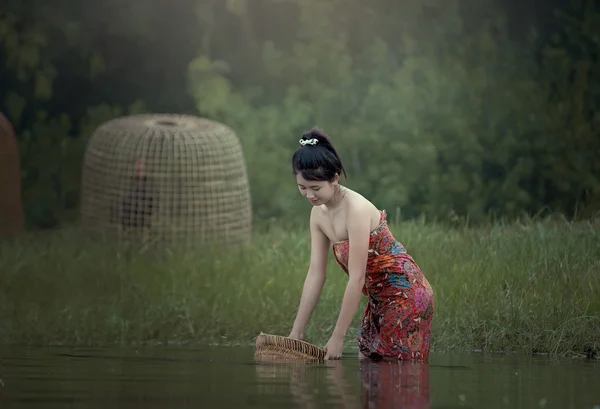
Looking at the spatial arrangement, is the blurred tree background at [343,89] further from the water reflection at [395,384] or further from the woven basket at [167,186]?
the water reflection at [395,384]

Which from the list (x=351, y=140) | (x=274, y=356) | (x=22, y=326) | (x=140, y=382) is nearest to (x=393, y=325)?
(x=274, y=356)

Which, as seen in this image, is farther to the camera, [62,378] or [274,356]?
[274,356]

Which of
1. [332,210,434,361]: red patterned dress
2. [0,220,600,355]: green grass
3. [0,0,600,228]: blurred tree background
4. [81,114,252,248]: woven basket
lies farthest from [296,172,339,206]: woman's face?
[0,0,600,228]: blurred tree background

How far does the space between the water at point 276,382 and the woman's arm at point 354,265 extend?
7.9 inches

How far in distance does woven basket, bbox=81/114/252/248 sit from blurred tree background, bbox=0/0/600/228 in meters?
1.25

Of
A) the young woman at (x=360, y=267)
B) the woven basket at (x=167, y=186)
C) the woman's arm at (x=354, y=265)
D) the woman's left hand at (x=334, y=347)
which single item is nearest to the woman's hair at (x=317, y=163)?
the young woman at (x=360, y=267)

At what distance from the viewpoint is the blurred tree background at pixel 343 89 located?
1109 centimetres

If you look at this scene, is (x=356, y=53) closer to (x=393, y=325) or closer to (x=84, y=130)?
(x=84, y=130)

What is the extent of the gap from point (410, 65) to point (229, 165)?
7.31ft

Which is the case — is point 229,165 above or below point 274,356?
above

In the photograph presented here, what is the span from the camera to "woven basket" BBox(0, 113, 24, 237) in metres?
10.4

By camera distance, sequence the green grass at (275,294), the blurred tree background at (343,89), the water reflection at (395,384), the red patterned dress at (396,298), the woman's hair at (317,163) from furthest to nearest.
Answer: the blurred tree background at (343,89) < the green grass at (275,294) < the red patterned dress at (396,298) < the woman's hair at (317,163) < the water reflection at (395,384)

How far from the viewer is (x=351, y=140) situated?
36.8ft

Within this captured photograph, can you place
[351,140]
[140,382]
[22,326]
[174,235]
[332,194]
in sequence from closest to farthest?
1. [140,382]
2. [332,194]
3. [22,326]
4. [174,235]
5. [351,140]
